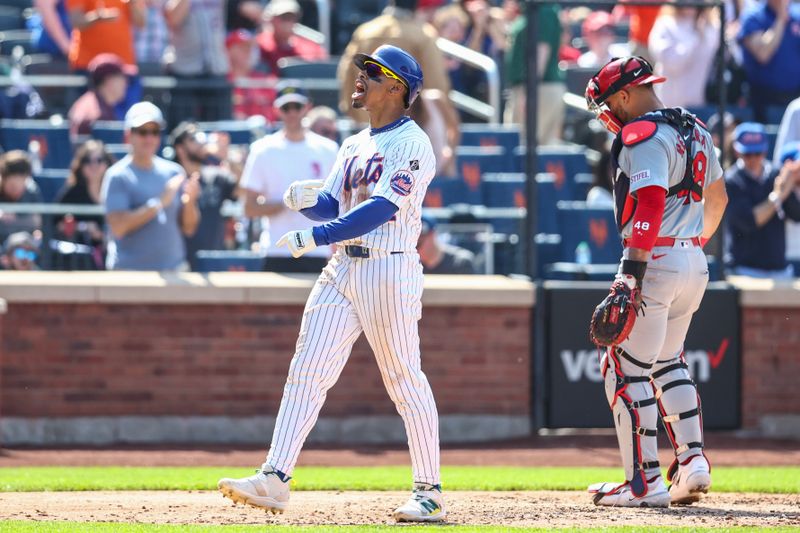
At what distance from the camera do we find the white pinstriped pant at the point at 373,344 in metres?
6.66

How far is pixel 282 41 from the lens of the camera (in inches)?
623

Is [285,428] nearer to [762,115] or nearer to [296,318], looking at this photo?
[296,318]

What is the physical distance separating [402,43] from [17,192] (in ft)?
10.7

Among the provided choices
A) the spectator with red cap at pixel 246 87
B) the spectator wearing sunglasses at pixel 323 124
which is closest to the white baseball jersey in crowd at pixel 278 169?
the spectator wearing sunglasses at pixel 323 124

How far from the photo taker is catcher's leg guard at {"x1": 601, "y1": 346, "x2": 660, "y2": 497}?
7.23 metres

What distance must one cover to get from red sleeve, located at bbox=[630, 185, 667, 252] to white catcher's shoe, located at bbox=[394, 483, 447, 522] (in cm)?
145

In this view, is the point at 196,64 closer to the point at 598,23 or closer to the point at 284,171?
the point at 284,171

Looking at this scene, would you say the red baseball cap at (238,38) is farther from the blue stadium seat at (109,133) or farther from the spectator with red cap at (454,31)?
the spectator with red cap at (454,31)

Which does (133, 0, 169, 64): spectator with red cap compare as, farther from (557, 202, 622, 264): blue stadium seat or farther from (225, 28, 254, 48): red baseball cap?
(557, 202, 622, 264): blue stadium seat

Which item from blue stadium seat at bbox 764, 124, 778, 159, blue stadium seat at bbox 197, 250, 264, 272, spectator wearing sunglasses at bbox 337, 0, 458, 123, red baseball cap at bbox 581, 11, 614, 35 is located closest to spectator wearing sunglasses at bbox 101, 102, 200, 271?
blue stadium seat at bbox 197, 250, 264, 272

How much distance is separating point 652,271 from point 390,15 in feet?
19.5

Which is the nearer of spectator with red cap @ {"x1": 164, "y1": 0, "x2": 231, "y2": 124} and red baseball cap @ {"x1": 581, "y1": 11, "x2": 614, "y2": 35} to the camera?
spectator with red cap @ {"x1": 164, "y1": 0, "x2": 231, "y2": 124}

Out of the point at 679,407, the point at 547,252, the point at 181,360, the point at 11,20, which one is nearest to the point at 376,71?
the point at 679,407

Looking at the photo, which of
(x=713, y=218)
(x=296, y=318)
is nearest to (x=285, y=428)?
(x=713, y=218)
